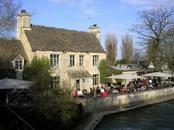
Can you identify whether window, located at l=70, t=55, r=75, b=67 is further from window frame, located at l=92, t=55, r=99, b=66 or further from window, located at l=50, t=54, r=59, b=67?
window frame, located at l=92, t=55, r=99, b=66

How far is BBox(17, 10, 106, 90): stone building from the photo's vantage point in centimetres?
3922

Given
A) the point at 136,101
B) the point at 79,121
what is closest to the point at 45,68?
the point at 136,101

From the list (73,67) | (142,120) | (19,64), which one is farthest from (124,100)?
(19,64)

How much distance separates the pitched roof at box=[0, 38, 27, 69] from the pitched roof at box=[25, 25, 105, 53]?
137cm

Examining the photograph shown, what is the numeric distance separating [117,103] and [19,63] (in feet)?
35.5

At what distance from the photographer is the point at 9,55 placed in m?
37.5

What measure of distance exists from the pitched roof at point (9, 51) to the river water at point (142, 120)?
1240 cm

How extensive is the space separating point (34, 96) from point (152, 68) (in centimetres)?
3983

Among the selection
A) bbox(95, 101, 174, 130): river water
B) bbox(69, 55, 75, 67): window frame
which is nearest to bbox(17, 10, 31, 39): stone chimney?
bbox(69, 55, 75, 67): window frame

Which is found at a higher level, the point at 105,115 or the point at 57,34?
the point at 57,34

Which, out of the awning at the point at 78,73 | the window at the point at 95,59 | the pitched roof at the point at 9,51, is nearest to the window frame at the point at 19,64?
the pitched roof at the point at 9,51

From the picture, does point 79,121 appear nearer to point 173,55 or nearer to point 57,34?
point 57,34

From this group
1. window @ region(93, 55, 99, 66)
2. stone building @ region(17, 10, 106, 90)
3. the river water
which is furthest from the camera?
window @ region(93, 55, 99, 66)

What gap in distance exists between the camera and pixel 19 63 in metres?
37.6
